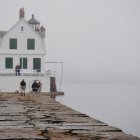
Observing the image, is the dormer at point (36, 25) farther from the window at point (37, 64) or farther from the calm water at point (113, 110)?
the calm water at point (113, 110)

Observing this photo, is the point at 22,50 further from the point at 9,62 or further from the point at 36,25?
the point at 36,25

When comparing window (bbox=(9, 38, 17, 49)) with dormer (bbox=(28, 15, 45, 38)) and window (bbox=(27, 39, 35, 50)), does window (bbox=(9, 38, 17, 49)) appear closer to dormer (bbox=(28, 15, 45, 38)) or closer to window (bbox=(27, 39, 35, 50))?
window (bbox=(27, 39, 35, 50))

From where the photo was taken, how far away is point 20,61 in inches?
1884

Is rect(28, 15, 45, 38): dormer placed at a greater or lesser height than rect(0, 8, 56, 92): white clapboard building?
greater

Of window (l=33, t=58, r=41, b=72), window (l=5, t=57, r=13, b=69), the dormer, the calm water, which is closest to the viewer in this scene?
the calm water

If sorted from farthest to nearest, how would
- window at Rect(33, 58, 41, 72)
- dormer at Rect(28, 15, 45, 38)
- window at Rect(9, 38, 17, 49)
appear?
dormer at Rect(28, 15, 45, 38), window at Rect(9, 38, 17, 49), window at Rect(33, 58, 41, 72)

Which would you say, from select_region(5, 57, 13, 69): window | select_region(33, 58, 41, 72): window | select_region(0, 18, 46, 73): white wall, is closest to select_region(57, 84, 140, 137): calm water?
select_region(33, 58, 41, 72): window

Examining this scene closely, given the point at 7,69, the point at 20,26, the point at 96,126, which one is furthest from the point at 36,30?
the point at 96,126

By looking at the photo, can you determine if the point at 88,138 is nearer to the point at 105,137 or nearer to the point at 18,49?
the point at 105,137

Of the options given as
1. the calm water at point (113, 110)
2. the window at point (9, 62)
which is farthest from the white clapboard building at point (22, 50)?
the calm water at point (113, 110)

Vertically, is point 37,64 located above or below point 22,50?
below

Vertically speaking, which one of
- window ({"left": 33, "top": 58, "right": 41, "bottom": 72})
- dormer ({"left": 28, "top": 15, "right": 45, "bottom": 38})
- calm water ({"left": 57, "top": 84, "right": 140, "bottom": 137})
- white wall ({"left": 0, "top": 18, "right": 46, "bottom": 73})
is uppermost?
dormer ({"left": 28, "top": 15, "right": 45, "bottom": 38})

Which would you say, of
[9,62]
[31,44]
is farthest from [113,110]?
[9,62]

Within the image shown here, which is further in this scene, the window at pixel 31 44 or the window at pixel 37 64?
the window at pixel 31 44
